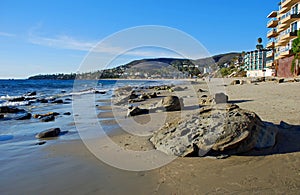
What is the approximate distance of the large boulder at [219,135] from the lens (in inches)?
→ 188

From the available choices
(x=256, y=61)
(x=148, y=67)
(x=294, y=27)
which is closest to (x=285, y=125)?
(x=148, y=67)

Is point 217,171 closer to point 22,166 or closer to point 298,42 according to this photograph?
point 22,166

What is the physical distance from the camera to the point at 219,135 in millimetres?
4852

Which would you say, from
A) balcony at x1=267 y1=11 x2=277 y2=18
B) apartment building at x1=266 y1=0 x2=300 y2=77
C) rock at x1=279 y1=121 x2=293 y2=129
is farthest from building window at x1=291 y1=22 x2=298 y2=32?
rock at x1=279 y1=121 x2=293 y2=129

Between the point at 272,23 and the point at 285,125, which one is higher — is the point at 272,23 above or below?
above

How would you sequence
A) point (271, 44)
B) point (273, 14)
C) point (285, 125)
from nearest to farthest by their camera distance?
1. point (285, 125)
2. point (271, 44)
3. point (273, 14)

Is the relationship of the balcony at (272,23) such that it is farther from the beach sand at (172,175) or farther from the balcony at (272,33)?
the beach sand at (172,175)

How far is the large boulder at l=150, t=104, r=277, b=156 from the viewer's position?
477 cm

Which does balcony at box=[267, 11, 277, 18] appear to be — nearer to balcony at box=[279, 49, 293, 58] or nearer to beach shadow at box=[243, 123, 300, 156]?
balcony at box=[279, 49, 293, 58]

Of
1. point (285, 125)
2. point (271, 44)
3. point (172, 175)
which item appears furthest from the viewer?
point (271, 44)

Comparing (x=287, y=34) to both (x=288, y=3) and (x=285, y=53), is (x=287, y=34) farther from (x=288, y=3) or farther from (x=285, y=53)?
(x=288, y=3)

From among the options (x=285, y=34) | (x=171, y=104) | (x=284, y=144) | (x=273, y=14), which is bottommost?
(x=284, y=144)

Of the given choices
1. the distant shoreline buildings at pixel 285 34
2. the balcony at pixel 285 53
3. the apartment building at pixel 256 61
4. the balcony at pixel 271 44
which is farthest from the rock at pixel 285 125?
the apartment building at pixel 256 61

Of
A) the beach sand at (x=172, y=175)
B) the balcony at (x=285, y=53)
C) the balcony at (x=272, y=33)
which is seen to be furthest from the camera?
the balcony at (x=272, y=33)
